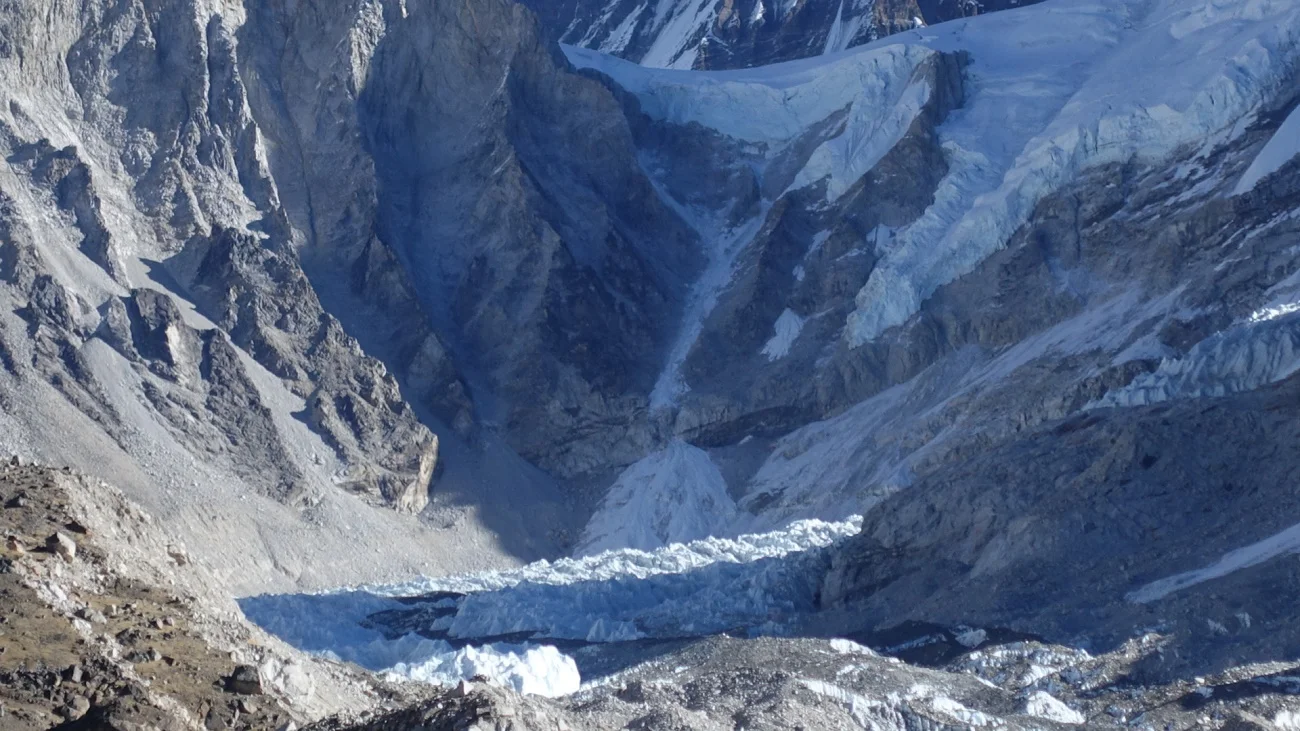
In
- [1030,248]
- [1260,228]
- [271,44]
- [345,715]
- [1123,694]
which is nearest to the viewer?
[345,715]

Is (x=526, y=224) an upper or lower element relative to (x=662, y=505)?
upper

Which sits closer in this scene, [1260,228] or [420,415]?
[1260,228]

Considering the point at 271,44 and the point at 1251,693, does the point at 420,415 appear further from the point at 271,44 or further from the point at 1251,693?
the point at 1251,693

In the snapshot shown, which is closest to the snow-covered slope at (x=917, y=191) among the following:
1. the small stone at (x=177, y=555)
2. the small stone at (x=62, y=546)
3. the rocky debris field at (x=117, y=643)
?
the small stone at (x=177, y=555)

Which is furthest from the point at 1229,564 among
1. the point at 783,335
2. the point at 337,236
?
the point at 337,236

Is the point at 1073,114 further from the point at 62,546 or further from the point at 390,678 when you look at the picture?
the point at 62,546

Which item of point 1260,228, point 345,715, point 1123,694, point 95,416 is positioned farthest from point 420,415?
point 345,715

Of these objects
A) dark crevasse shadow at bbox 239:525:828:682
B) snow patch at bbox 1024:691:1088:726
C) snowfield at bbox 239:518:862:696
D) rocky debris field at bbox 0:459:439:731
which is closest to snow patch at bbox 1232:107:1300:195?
snowfield at bbox 239:518:862:696
